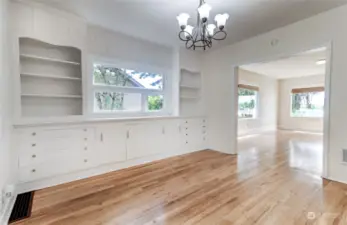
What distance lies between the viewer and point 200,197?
247cm

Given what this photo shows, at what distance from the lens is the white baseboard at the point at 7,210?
194 cm

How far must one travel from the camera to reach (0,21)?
2.09 metres

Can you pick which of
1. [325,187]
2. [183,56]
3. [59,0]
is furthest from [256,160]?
[59,0]

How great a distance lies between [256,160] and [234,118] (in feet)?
3.31

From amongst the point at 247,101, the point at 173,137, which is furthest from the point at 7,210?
the point at 247,101

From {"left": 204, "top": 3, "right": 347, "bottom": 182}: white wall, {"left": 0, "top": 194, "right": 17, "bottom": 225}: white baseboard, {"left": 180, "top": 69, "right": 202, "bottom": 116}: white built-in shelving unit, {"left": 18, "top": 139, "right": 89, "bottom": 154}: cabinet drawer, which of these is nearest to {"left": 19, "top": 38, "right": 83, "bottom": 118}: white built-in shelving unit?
{"left": 18, "top": 139, "right": 89, "bottom": 154}: cabinet drawer

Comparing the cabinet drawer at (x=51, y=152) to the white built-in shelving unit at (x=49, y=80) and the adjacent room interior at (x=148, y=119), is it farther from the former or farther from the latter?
the white built-in shelving unit at (x=49, y=80)

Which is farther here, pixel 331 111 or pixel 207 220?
pixel 331 111

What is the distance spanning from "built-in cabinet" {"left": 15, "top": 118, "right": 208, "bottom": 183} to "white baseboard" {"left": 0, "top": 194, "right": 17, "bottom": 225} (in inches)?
11.6

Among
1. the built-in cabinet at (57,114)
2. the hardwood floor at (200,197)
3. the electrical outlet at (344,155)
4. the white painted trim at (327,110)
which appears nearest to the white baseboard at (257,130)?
the hardwood floor at (200,197)

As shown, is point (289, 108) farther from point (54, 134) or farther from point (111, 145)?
point (54, 134)

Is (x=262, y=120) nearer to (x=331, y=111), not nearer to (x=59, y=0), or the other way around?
(x=331, y=111)

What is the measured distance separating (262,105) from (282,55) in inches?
222

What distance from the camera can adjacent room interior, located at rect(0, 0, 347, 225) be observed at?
88.1 inches
